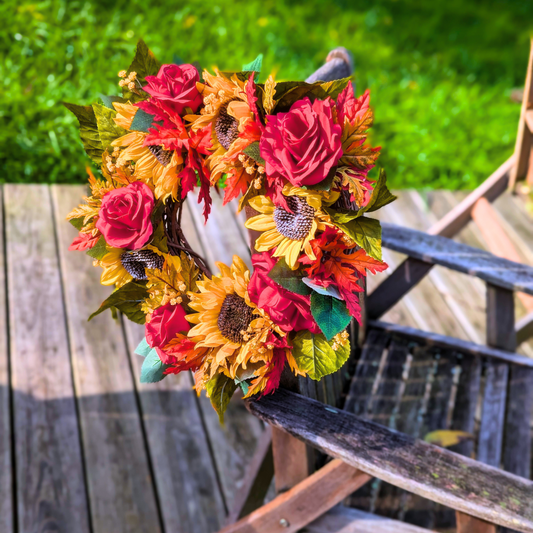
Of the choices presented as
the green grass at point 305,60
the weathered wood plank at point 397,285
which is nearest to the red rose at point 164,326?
the weathered wood plank at point 397,285

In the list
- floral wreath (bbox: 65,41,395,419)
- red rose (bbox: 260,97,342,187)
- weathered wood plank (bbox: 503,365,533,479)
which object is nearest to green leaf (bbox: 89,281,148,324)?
floral wreath (bbox: 65,41,395,419)

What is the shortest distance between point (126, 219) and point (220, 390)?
28 centimetres

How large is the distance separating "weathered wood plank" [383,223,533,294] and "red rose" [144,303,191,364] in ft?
2.17

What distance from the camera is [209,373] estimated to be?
85cm

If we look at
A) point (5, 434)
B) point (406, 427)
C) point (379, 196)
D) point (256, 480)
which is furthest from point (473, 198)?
point (5, 434)

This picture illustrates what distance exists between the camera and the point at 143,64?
2.82ft

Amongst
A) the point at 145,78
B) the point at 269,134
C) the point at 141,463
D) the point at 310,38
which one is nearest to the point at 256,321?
the point at 269,134

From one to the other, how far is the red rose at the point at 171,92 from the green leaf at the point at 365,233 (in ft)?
0.87

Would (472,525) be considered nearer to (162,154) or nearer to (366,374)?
(366,374)

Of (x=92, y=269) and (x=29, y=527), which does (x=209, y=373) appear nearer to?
(x=29, y=527)

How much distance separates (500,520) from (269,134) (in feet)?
2.05

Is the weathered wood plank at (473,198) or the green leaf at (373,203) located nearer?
the green leaf at (373,203)

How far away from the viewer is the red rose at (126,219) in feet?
2.65

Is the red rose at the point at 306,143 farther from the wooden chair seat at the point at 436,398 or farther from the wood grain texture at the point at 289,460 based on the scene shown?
the wooden chair seat at the point at 436,398
